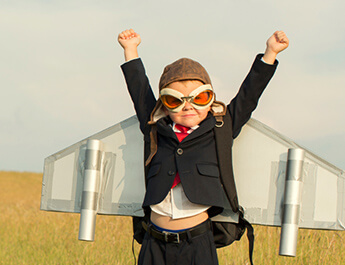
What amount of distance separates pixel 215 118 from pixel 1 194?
16192mm

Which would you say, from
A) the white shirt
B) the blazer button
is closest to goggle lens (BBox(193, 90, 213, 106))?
the blazer button

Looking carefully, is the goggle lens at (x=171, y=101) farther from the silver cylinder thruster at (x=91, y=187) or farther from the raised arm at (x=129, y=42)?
the silver cylinder thruster at (x=91, y=187)

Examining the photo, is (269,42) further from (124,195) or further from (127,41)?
(124,195)

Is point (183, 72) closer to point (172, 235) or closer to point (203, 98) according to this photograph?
point (203, 98)

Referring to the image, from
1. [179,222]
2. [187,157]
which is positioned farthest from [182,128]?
[179,222]

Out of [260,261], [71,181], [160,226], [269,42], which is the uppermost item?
[269,42]

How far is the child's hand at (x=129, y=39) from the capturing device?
179 inches

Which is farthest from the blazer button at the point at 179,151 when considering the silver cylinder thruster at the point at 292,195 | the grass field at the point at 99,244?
the grass field at the point at 99,244

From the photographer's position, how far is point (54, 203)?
488cm

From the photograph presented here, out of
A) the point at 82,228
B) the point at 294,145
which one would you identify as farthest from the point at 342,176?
the point at 82,228

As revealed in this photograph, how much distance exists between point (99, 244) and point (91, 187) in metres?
3.04

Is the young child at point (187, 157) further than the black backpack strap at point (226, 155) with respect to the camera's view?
No

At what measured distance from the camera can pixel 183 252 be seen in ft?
12.6

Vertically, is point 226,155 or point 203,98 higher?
point 203,98
